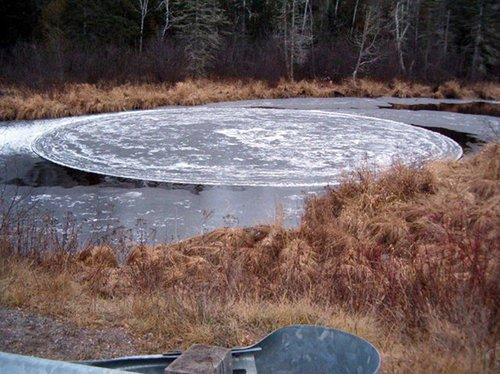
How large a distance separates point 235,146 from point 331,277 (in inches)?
329

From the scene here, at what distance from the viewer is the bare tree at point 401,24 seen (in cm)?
3171

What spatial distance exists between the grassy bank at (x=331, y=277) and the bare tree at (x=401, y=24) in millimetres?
22650

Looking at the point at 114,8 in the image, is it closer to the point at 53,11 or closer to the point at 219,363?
the point at 53,11

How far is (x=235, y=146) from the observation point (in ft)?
47.3

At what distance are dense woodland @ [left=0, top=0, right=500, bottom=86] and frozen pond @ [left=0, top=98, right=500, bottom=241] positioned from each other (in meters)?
6.84

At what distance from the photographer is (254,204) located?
995 cm

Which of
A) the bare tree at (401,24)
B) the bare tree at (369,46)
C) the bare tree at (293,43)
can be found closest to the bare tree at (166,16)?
the bare tree at (293,43)

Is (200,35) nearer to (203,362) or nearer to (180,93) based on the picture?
(180,93)

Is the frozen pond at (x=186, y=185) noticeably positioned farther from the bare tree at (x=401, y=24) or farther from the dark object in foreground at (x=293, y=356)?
the bare tree at (x=401, y=24)

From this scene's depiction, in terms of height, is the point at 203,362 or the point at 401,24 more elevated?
the point at 401,24

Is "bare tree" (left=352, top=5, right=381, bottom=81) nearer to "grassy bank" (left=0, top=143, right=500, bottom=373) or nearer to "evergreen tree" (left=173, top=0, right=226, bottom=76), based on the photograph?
"evergreen tree" (left=173, top=0, right=226, bottom=76)

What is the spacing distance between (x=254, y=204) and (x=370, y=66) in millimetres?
22815

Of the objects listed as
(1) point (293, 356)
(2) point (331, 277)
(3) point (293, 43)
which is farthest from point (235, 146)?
(3) point (293, 43)

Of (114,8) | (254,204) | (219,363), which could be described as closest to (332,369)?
(219,363)
